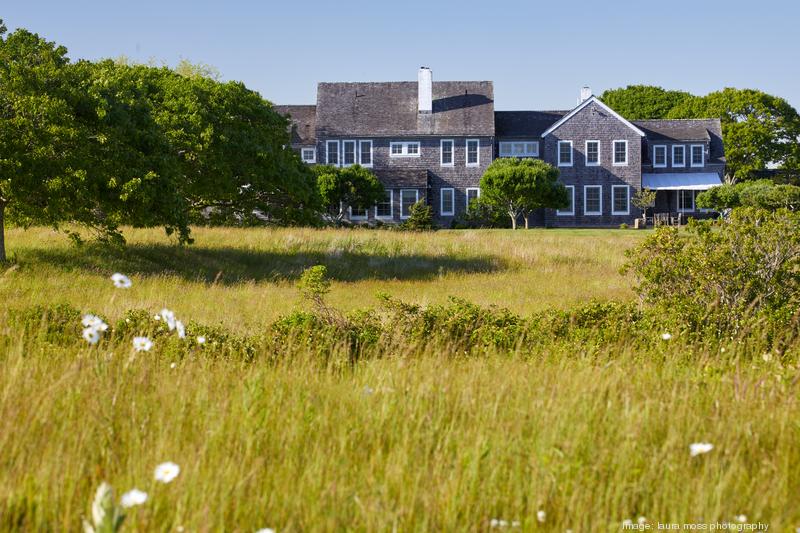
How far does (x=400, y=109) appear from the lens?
182 feet

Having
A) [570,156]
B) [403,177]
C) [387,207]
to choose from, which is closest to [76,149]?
[387,207]

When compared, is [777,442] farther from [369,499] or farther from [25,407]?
[25,407]

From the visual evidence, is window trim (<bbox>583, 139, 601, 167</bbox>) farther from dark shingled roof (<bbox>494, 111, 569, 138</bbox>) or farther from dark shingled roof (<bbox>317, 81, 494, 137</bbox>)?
dark shingled roof (<bbox>317, 81, 494, 137</bbox>)

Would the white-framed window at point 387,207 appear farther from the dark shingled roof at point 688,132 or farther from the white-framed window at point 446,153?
the dark shingled roof at point 688,132

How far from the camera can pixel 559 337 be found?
29.8ft

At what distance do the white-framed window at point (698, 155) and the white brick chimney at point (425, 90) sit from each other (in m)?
18.5

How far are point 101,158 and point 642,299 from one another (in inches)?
534

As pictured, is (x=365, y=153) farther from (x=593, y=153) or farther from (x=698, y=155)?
(x=698, y=155)

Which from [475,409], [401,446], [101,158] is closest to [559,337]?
[475,409]

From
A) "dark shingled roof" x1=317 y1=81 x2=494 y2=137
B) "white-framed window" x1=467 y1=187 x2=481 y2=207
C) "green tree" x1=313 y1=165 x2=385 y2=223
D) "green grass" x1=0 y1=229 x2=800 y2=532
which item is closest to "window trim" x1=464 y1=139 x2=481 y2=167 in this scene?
"dark shingled roof" x1=317 y1=81 x2=494 y2=137

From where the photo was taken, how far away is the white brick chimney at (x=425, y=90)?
54.4 m

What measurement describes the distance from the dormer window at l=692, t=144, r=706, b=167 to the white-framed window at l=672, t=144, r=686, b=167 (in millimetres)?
656

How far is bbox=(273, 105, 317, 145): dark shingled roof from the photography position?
5712 cm

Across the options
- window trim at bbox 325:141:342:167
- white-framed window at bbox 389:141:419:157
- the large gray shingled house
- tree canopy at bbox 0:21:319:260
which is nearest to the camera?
tree canopy at bbox 0:21:319:260
